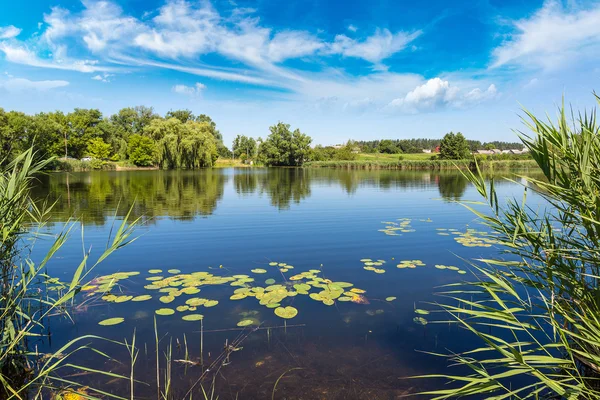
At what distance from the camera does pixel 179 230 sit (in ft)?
38.8

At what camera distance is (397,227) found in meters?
12.5

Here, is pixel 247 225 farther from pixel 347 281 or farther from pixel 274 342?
pixel 274 342

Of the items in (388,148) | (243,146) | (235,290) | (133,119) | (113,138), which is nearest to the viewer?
(235,290)

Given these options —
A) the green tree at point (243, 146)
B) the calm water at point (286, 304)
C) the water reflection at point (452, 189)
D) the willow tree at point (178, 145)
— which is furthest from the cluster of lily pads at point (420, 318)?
the green tree at point (243, 146)

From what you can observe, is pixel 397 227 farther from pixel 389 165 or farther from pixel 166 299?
pixel 389 165

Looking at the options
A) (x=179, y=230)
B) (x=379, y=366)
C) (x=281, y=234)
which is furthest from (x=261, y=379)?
(x=179, y=230)

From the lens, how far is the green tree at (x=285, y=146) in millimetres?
79250

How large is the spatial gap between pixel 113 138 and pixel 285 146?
37040mm

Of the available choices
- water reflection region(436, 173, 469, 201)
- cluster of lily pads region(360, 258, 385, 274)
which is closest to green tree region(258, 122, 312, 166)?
water reflection region(436, 173, 469, 201)

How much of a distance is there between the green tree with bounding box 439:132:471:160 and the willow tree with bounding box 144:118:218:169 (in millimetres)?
61445

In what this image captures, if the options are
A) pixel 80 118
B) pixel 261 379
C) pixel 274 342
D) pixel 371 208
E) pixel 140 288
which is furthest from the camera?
pixel 80 118

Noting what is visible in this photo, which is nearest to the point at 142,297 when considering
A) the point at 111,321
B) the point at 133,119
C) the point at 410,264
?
the point at 111,321

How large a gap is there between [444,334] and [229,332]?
313 cm

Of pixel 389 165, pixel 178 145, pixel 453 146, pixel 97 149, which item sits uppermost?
pixel 453 146
